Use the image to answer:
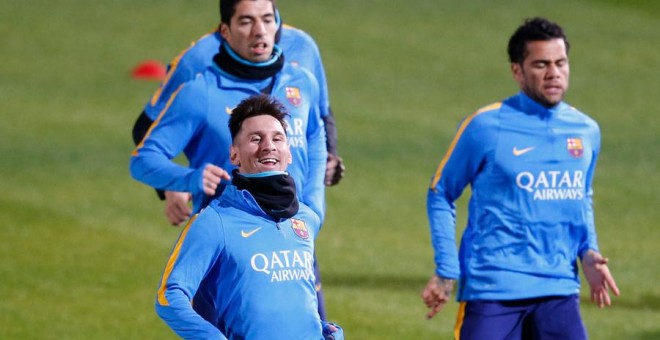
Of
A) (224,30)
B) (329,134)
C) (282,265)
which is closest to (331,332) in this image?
(282,265)

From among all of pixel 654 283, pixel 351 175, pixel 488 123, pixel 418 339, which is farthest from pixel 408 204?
pixel 488 123

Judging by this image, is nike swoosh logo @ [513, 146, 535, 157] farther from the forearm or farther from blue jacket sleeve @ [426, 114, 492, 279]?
the forearm

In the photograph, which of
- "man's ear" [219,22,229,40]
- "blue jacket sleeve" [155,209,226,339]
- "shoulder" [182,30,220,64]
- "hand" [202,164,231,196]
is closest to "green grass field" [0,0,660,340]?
"shoulder" [182,30,220,64]

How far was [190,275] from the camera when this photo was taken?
247 inches

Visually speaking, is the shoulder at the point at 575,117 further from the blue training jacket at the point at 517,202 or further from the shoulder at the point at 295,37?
the shoulder at the point at 295,37

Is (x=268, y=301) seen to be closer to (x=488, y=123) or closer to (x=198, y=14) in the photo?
(x=488, y=123)

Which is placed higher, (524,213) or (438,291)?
(524,213)

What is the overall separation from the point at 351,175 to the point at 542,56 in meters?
10.4

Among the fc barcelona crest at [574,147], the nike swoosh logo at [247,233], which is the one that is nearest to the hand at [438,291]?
the fc barcelona crest at [574,147]

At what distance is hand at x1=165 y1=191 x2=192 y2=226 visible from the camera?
26.3 feet

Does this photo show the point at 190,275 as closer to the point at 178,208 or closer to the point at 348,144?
the point at 178,208

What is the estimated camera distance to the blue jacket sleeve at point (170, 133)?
7770 mm

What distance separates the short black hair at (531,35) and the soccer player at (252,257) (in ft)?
6.72

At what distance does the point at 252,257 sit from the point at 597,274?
7.81 ft
